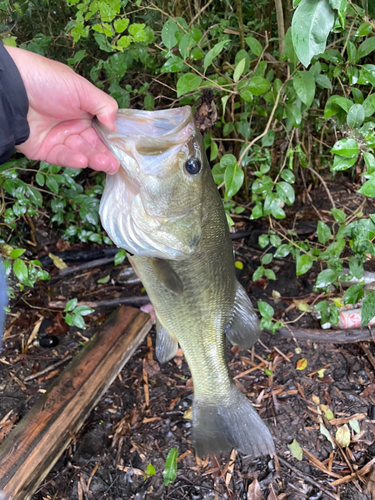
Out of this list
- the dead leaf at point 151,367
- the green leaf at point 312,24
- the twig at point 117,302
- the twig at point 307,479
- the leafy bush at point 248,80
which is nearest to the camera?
the green leaf at point 312,24

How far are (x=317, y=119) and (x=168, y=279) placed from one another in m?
1.77

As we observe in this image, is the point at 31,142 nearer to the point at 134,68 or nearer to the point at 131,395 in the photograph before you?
the point at 134,68

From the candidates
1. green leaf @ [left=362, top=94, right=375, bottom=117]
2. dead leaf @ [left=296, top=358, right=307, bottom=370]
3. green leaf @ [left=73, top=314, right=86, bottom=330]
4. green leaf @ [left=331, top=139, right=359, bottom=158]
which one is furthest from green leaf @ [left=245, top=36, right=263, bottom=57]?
dead leaf @ [left=296, top=358, right=307, bottom=370]

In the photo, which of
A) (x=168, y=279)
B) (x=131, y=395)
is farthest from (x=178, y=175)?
(x=131, y=395)

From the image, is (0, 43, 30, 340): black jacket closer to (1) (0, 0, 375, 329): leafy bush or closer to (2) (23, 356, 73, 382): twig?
(1) (0, 0, 375, 329): leafy bush

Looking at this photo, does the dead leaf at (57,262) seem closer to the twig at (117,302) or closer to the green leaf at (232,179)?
the twig at (117,302)

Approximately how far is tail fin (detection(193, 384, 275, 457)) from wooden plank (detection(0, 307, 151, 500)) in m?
0.64

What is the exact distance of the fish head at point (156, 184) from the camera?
1.17 meters

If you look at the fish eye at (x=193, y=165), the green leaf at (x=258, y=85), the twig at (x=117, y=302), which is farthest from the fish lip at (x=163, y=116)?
the twig at (x=117, y=302)

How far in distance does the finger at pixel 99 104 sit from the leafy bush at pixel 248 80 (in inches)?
15.0

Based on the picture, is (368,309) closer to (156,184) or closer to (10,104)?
(156,184)

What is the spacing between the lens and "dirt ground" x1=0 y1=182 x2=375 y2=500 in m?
1.79

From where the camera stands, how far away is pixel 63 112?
4.35 feet

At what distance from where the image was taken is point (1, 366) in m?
2.20
